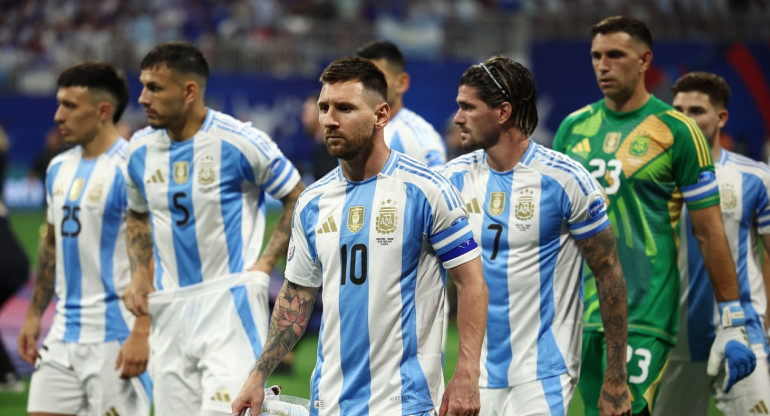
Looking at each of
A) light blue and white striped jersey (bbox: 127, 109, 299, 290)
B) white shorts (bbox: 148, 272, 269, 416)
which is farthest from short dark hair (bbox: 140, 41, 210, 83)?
white shorts (bbox: 148, 272, 269, 416)

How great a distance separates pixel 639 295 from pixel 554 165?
118 cm

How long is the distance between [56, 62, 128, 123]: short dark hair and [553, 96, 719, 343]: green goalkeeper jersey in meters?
3.16

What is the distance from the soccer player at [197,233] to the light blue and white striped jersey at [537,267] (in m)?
1.52

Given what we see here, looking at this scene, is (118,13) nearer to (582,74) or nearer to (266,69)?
(266,69)

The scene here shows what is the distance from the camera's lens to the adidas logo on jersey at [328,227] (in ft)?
13.9

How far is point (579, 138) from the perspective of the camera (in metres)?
5.88

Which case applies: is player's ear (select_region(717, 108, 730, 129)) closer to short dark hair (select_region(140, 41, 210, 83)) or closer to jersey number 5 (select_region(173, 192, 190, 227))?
short dark hair (select_region(140, 41, 210, 83))

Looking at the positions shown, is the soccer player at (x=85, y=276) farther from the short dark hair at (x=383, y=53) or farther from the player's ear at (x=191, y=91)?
the short dark hair at (x=383, y=53)

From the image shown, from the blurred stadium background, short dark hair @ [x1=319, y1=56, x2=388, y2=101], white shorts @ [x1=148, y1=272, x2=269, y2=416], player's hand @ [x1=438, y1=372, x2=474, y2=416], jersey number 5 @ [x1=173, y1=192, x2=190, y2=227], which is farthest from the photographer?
the blurred stadium background

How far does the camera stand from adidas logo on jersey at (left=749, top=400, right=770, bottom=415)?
20.3 ft

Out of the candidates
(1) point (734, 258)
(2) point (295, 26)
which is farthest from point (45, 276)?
(2) point (295, 26)

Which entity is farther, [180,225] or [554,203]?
[180,225]

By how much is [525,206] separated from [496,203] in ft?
0.52

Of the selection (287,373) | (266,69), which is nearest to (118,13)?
(266,69)
